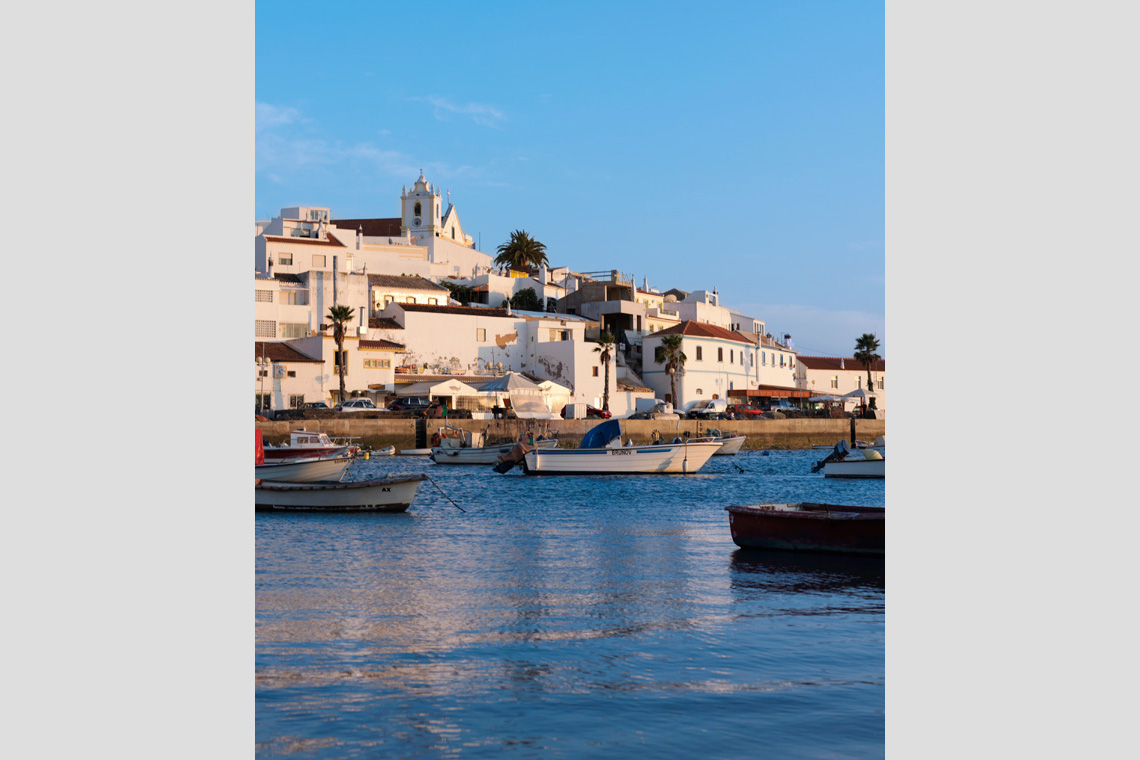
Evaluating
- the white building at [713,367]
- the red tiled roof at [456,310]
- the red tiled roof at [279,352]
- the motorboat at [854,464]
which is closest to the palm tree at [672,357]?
the white building at [713,367]

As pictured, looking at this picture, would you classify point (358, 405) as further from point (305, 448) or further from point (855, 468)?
point (855, 468)

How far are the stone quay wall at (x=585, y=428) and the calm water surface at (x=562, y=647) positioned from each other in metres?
25.7

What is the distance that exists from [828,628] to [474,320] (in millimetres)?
51148

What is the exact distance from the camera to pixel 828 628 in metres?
9.88

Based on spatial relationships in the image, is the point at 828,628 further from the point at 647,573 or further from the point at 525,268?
the point at 525,268

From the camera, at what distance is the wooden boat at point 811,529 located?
14.6 m

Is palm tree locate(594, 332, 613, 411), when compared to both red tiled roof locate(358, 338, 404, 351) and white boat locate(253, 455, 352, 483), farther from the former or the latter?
white boat locate(253, 455, 352, 483)

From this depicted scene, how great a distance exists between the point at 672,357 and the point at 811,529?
48395 millimetres

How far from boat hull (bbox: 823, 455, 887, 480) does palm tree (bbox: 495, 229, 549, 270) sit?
165 ft

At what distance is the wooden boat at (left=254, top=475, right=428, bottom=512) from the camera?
21.7 m

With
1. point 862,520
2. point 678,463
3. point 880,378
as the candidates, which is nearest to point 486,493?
point 678,463

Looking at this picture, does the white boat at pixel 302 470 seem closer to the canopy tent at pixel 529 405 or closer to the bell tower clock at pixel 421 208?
the canopy tent at pixel 529 405

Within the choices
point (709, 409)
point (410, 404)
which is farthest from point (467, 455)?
point (709, 409)

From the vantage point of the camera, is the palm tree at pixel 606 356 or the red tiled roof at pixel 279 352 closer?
the red tiled roof at pixel 279 352
